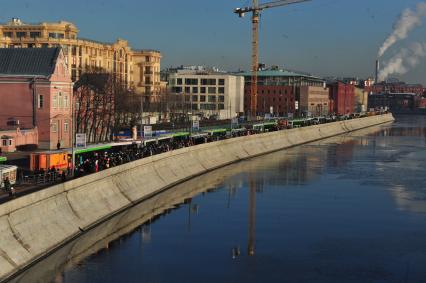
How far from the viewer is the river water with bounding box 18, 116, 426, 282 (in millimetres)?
38938

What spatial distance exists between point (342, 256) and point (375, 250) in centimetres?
297

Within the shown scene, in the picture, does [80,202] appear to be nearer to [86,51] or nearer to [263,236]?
[263,236]

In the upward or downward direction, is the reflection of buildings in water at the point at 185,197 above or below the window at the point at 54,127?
below

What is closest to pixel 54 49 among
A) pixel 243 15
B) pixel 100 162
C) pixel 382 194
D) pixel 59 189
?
pixel 100 162

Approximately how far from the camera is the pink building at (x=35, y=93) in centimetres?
7456

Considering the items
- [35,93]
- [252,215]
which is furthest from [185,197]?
[35,93]

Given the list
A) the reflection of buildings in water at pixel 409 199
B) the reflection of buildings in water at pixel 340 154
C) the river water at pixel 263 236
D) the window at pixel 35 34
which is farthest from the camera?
the window at pixel 35 34

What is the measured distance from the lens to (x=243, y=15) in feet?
609

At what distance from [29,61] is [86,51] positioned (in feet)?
246

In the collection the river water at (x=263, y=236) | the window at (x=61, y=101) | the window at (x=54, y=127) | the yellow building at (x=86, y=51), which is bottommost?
the river water at (x=263, y=236)

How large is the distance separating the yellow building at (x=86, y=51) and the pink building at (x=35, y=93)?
4648 centimetres

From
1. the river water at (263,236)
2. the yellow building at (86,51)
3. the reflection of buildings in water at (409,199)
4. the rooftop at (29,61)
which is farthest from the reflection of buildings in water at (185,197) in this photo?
the yellow building at (86,51)

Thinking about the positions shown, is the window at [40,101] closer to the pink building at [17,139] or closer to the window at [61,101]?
the window at [61,101]

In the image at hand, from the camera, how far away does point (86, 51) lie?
493ft
